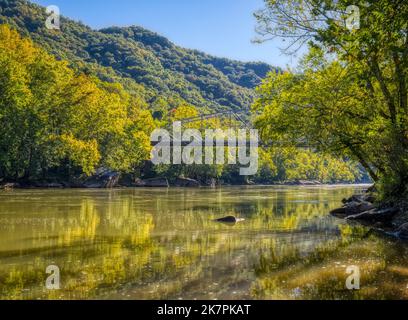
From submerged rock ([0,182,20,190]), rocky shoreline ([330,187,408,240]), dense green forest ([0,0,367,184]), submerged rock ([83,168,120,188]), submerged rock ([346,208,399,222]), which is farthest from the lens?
submerged rock ([83,168,120,188])

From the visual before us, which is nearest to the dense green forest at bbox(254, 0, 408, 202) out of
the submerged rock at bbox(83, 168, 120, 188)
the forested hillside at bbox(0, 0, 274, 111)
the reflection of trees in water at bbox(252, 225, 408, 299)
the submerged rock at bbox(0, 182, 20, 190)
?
the reflection of trees in water at bbox(252, 225, 408, 299)

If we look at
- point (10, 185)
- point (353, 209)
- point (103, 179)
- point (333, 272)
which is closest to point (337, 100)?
point (353, 209)

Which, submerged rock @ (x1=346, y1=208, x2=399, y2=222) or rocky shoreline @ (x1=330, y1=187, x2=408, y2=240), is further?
submerged rock @ (x1=346, y1=208, x2=399, y2=222)

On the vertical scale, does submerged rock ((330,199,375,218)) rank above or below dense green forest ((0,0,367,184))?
below

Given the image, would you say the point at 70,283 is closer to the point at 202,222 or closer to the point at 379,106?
the point at 202,222

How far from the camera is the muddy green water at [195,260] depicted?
8.29 metres

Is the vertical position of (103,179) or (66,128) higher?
(66,128)

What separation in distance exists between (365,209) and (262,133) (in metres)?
7.21

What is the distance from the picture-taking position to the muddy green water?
829cm

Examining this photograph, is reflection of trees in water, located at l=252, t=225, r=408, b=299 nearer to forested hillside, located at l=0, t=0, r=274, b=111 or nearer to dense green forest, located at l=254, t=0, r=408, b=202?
dense green forest, located at l=254, t=0, r=408, b=202

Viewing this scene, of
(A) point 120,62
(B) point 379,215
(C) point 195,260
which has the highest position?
(A) point 120,62

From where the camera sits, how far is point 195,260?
11219 millimetres

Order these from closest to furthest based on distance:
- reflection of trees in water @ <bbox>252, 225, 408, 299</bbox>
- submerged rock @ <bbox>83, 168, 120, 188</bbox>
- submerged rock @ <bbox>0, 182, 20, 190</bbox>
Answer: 1. reflection of trees in water @ <bbox>252, 225, 408, 299</bbox>
2. submerged rock @ <bbox>0, 182, 20, 190</bbox>
3. submerged rock @ <bbox>83, 168, 120, 188</bbox>

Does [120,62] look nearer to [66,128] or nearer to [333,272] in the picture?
[66,128]
